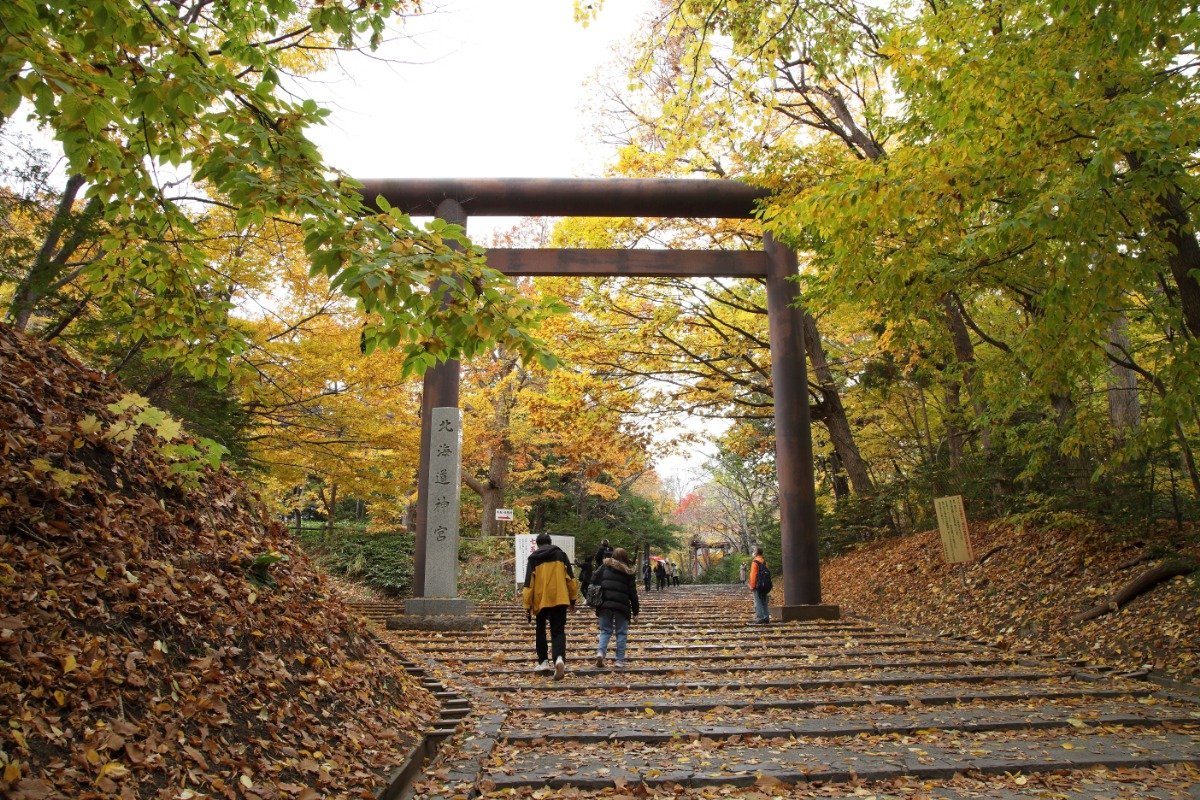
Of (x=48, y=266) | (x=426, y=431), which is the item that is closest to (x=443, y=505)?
(x=426, y=431)

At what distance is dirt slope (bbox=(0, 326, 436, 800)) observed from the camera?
3.08 metres

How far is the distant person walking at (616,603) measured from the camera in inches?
350

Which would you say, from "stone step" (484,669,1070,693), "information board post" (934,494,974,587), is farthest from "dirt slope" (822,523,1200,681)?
"stone step" (484,669,1070,693)

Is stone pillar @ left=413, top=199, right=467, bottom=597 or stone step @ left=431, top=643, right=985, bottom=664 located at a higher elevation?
stone pillar @ left=413, top=199, right=467, bottom=597

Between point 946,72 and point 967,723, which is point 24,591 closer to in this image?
point 967,723

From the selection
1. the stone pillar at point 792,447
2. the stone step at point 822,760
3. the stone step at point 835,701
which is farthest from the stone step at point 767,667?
the stone pillar at point 792,447

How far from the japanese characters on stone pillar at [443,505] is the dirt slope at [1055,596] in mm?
7373

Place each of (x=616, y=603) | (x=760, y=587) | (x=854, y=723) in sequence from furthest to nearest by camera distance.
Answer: (x=760, y=587), (x=616, y=603), (x=854, y=723)

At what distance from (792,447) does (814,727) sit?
8.04m

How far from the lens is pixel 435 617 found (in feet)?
39.0

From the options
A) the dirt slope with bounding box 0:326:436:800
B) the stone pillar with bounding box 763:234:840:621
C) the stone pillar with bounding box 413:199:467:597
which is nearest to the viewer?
the dirt slope with bounding box 0:326:436:800

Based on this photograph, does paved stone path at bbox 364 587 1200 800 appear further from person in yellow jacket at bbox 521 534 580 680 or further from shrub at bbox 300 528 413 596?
shrub at bbox 300 528 413 596

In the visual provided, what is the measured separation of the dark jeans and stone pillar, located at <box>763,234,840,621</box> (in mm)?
5986

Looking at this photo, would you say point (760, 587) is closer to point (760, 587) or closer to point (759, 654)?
point (760, 587)
